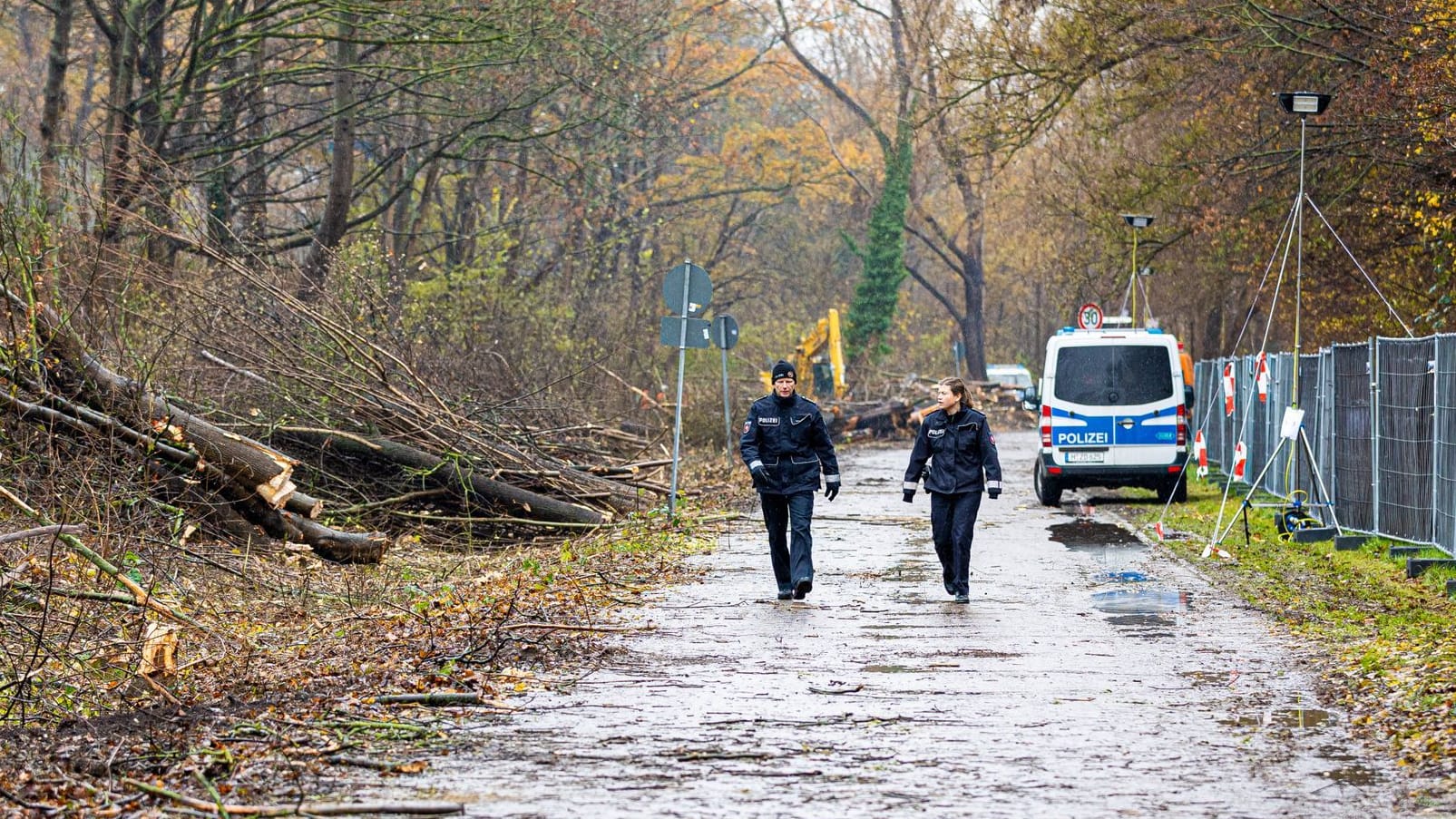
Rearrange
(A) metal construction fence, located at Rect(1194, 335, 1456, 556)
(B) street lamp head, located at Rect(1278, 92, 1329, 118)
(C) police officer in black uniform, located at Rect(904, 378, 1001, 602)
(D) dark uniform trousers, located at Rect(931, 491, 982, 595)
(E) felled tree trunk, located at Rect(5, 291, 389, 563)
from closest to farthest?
(D) dark uniform trousers, located at Rect(931, 491, 982, 595) < (C) police officer in black uniform, located at Rect(904, 378, 1001, 602) < (E) felled tree trunk, located at Rect(5, 291, 389, 563) < (A) metal construction fence, located at Rect(1194, 335, 1456, 556) < (B) street lamp head, located at Rect(1278, 92, 1329, 118)

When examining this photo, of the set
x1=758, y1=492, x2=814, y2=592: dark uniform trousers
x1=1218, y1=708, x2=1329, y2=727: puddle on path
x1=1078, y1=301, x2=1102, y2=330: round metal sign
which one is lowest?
x1=1218, y1=708, x2=1329, y2=727: puddle on path

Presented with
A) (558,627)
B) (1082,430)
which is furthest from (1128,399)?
(558,627)

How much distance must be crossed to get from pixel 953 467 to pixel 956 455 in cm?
9

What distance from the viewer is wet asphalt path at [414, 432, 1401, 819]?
664 centimetres

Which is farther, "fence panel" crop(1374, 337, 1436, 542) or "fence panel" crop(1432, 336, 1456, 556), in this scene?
"fence panel" crop(1374, 337, 1436, 542)

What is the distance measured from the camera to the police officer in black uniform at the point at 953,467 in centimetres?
1372

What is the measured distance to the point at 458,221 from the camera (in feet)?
116

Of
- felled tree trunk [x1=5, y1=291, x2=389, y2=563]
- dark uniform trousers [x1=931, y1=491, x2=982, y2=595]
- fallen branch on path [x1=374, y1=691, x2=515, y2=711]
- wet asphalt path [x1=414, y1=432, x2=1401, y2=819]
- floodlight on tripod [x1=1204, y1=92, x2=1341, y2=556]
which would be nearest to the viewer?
wet asphalt path [x1=414, y1=432, x2=1401, y2=819]

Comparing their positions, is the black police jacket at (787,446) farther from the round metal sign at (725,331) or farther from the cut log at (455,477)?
the round metal sign at (725,331)

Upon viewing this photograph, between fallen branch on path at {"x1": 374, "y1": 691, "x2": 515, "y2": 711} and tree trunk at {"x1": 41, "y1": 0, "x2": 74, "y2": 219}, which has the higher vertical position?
tree trunk at {"x1": 41, "y1": 0, "x2": 74, "y2": 219}

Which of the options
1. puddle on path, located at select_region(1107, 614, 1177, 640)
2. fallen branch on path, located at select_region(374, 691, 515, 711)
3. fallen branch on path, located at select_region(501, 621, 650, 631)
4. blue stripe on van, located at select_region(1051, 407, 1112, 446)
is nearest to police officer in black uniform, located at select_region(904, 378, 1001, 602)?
puddle on path, located at select_region(1107, 614, 1177, 640)

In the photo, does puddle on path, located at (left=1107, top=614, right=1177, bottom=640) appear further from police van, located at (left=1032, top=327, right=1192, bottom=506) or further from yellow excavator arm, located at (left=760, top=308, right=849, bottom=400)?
yellow excavator arm, located at (left=760, top=308, right=849, bottom=400)

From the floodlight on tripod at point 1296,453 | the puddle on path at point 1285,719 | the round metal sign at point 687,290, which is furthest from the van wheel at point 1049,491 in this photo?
the puddle on path at point 1285,719

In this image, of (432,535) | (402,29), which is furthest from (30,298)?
(402,29)
